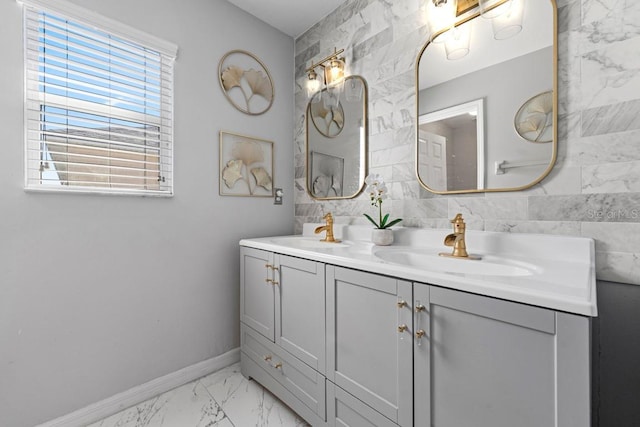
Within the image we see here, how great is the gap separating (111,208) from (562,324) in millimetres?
1857

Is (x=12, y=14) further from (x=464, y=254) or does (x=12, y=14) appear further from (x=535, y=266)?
(x=535, y=266)

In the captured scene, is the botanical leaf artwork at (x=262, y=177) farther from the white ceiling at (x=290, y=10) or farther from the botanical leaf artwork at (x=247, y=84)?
the white ceiling at (x=290, y=10)

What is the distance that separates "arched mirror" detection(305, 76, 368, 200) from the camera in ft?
6.01

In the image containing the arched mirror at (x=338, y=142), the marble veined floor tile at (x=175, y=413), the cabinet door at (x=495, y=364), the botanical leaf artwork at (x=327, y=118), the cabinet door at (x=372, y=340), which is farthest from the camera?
the botanical leaf artwork at (x=327, y=118)

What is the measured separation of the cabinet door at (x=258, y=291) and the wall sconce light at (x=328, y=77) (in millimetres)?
1199

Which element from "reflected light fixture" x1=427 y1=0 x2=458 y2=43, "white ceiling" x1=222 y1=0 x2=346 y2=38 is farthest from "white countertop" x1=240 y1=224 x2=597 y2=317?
"white ceiling" x1=222 y1=0 x2=346 y2=38

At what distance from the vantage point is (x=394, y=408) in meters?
0.98

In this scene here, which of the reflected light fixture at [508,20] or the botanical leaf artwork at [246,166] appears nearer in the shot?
the reflected light fixture at [508,20]

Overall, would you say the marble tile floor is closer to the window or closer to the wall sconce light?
the window

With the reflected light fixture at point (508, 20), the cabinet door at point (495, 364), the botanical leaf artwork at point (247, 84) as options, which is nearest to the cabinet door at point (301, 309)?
the cabinet door at point (495, 364)

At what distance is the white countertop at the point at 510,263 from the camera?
674 millimetres

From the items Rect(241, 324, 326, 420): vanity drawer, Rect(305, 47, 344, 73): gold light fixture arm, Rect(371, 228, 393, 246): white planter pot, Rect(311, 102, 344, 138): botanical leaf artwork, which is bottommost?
Rect(241, 324, 326, 420): vanity drawer

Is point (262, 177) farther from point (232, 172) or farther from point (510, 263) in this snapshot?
point (510, 263)

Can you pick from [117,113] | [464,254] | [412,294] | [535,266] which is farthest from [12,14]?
[535,266]
